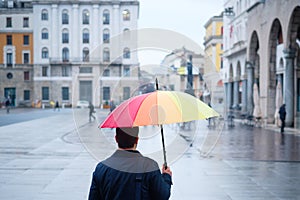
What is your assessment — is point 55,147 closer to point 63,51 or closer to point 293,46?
point 293,46

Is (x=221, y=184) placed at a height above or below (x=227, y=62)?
below

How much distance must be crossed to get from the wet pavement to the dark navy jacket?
1.55 meters

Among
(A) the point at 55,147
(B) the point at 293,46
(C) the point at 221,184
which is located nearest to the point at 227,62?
(B) the point at 293,46

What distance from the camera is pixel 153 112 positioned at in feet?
13.0

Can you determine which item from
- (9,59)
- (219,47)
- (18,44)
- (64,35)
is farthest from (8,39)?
(219,47)

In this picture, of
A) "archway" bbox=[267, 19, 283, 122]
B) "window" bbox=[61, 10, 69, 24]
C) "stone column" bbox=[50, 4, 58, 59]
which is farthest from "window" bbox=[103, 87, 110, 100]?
"stone column" bbox=[50, 4, 58, 59]

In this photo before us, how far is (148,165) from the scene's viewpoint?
3465 millimetres

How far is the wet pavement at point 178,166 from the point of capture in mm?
6957

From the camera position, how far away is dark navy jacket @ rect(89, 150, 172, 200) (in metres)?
3.45

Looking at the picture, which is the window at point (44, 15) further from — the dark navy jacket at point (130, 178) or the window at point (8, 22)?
the dark navy jacket at point (130, 178)

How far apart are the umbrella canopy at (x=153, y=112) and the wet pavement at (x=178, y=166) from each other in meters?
1.02

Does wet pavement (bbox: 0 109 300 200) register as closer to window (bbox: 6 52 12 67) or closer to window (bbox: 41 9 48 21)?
window (bbox: 41 9 48 21)

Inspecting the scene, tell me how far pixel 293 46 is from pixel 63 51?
50.8m

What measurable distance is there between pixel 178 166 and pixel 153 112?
8.44 meters
